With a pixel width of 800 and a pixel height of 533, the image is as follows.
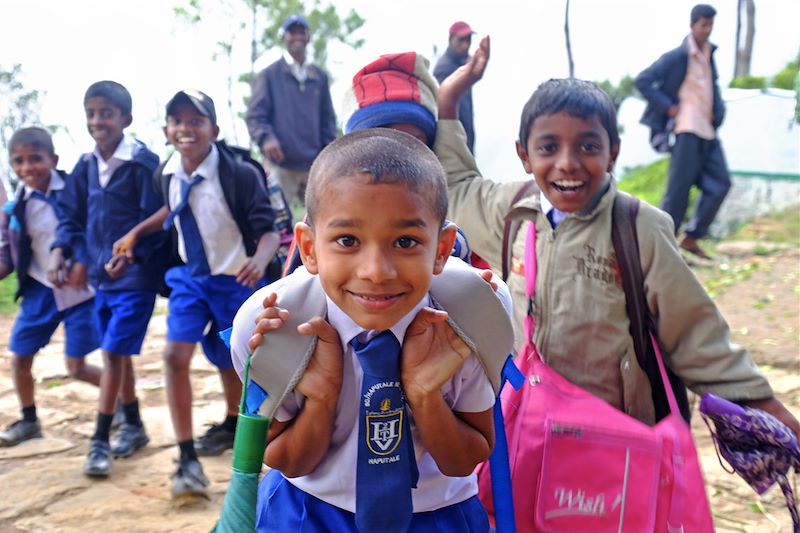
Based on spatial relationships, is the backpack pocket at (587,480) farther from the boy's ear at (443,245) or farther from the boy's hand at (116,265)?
the boy's hand at (116,265)

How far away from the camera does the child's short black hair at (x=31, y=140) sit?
401 centimetres

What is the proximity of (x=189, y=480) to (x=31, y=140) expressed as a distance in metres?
2.09

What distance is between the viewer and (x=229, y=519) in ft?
3.93

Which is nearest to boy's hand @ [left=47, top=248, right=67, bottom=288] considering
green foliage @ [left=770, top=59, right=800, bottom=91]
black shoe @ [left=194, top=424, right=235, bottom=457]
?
black shoe @ [left=194, top=424, right=235, bottom=457]

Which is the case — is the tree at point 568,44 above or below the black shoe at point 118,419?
above

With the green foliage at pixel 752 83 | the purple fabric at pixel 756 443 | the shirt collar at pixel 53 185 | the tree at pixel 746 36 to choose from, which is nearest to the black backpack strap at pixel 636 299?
the purple fabric at pixel 756 443

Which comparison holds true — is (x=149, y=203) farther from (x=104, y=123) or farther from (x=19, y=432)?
(x=19, y=432)

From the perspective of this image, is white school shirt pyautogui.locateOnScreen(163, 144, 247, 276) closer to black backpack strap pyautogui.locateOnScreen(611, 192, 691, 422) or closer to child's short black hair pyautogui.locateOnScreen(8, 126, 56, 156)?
child's short black hair pyautogui.locateOnScreen(8, 126, 56, 156)

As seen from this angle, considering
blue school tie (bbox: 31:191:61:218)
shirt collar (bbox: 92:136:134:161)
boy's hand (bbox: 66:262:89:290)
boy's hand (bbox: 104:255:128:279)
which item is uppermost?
shirt collar (bbox: 92:136:134:161)

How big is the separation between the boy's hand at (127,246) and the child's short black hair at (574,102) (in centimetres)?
215

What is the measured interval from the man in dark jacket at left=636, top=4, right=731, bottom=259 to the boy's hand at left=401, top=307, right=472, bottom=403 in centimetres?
575

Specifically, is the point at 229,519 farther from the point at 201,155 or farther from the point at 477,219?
the point at 201,155

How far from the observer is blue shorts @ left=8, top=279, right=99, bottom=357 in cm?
400

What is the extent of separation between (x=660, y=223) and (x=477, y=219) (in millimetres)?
625
